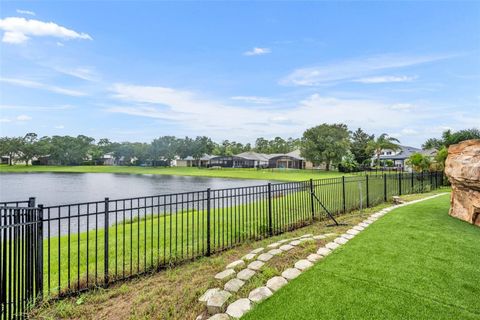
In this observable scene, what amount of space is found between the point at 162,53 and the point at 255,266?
17857 millimetres

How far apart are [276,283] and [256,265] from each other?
59 cm

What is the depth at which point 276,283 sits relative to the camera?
3438 millimetres

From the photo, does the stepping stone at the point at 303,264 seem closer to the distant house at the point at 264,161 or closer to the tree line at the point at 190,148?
the tree line at the point at 190,148

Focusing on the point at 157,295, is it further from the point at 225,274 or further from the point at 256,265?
the point at 256,265

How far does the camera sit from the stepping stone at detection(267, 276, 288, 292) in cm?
334

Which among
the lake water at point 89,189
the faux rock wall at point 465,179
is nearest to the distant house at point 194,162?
the lake water at point 89,189

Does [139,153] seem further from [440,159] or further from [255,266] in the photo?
[255,266]

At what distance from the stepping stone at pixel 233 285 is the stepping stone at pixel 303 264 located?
0.94 meters

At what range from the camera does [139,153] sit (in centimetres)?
7088

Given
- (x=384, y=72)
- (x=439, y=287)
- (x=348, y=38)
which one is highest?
(x=348, y=38)

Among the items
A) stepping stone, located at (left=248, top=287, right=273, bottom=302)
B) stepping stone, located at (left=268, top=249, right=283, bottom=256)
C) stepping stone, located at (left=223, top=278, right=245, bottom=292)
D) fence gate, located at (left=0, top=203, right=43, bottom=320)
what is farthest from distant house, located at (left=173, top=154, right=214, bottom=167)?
stepping stone, located at (left=248, top=287, right=273, bottom=302)

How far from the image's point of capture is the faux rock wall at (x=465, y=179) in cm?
623

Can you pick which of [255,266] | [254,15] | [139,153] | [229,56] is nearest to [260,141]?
[139,153]

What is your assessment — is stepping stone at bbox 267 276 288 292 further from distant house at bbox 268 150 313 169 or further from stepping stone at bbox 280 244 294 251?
distant house at bbox 268 150 313 169
